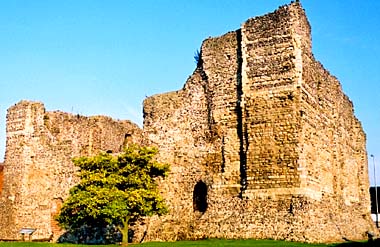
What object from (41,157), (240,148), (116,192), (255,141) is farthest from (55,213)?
(255,141)

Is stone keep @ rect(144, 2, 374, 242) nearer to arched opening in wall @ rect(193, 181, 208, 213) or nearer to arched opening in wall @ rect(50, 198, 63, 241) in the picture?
arched opening in wall @ rect(193, 181, 208, 213)

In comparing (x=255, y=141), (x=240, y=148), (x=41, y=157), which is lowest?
(x=240, y=148)

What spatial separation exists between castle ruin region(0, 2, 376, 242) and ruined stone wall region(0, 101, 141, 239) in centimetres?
6

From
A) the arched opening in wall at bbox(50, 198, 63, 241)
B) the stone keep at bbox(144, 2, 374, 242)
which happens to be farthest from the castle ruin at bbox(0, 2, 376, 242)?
the arched opening in wall at bbox(50, 198, 63, 241)

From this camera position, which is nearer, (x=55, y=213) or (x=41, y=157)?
(x=55, y=213)

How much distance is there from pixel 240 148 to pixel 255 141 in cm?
113

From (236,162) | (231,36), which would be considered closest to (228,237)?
(236,162)

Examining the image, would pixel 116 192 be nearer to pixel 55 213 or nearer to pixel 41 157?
pixel 55 213

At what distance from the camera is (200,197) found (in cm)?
2503

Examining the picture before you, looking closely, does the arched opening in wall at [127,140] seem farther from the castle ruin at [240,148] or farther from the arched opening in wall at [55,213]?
the arched opening in wall at [55,213]

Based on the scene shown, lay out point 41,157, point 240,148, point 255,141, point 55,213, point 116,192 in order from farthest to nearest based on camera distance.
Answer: point 41,157 → point 55,213 → point 240,148 → point 255,141 → point 116,192

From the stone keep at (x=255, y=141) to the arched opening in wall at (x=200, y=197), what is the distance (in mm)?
48

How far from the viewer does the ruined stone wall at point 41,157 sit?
2983cm

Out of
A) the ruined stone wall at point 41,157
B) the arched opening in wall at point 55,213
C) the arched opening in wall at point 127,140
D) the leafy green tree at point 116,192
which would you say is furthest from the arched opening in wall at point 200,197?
the arched opening in wall at point 55,213
